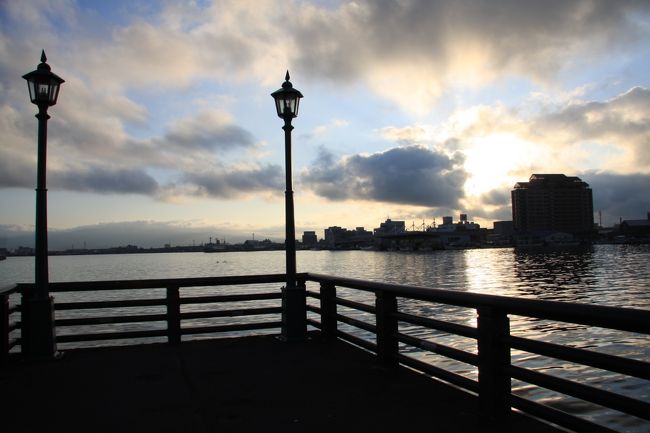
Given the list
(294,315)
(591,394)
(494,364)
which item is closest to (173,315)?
(294,315)

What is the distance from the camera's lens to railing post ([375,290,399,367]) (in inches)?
287

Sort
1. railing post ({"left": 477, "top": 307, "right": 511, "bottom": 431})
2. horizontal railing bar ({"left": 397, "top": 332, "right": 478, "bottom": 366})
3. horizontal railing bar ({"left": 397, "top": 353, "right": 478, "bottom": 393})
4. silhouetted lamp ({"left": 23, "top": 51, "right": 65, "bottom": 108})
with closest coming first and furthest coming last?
railing post ({"left": 477, "top": 307, "right": 511, "bottom": 431})
horizontal railing bar ({"left": 397, "top": 332, "right": 478, "bottom": 366})
horizontal railing bar ({"left": 397, "top": 353, "right": 478, "bottom": 393})
silhouetted lamp ({"left": 23, "top": 51, "right": 65, "bottom": 108})

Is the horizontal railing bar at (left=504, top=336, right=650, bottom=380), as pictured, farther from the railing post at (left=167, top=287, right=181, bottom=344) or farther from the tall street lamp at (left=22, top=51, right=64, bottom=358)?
the tall street lamp at (left=22, top=51, right=64, bottom=358)

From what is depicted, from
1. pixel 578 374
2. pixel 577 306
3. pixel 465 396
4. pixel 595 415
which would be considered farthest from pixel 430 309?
pixel 577 306

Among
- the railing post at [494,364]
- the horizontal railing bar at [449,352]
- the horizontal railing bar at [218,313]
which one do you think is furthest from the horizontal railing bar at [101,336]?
the railing post at [494,364]

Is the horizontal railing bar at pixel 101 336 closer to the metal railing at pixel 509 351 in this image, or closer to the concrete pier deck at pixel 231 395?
the concrete pier deck at pixel 231 395

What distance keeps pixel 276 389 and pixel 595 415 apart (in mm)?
6237

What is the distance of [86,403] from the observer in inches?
240

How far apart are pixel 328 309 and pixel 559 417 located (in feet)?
18.6

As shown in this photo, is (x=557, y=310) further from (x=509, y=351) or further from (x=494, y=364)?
(x=494, y=364)

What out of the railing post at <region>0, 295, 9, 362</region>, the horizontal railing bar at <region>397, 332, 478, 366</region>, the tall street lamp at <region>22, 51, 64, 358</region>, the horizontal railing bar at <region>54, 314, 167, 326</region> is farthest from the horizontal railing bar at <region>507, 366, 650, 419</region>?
the railing post at <region>0, 295, 9, 362</region>

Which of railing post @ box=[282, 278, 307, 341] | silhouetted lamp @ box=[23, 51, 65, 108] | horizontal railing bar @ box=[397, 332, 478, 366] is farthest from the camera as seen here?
railing post @ box=[282, 278, 307, 341]

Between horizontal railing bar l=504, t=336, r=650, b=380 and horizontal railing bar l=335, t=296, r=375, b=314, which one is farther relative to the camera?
horizontal railing bar l=335, t=296, r=375, b=314

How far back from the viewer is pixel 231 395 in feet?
20.6
